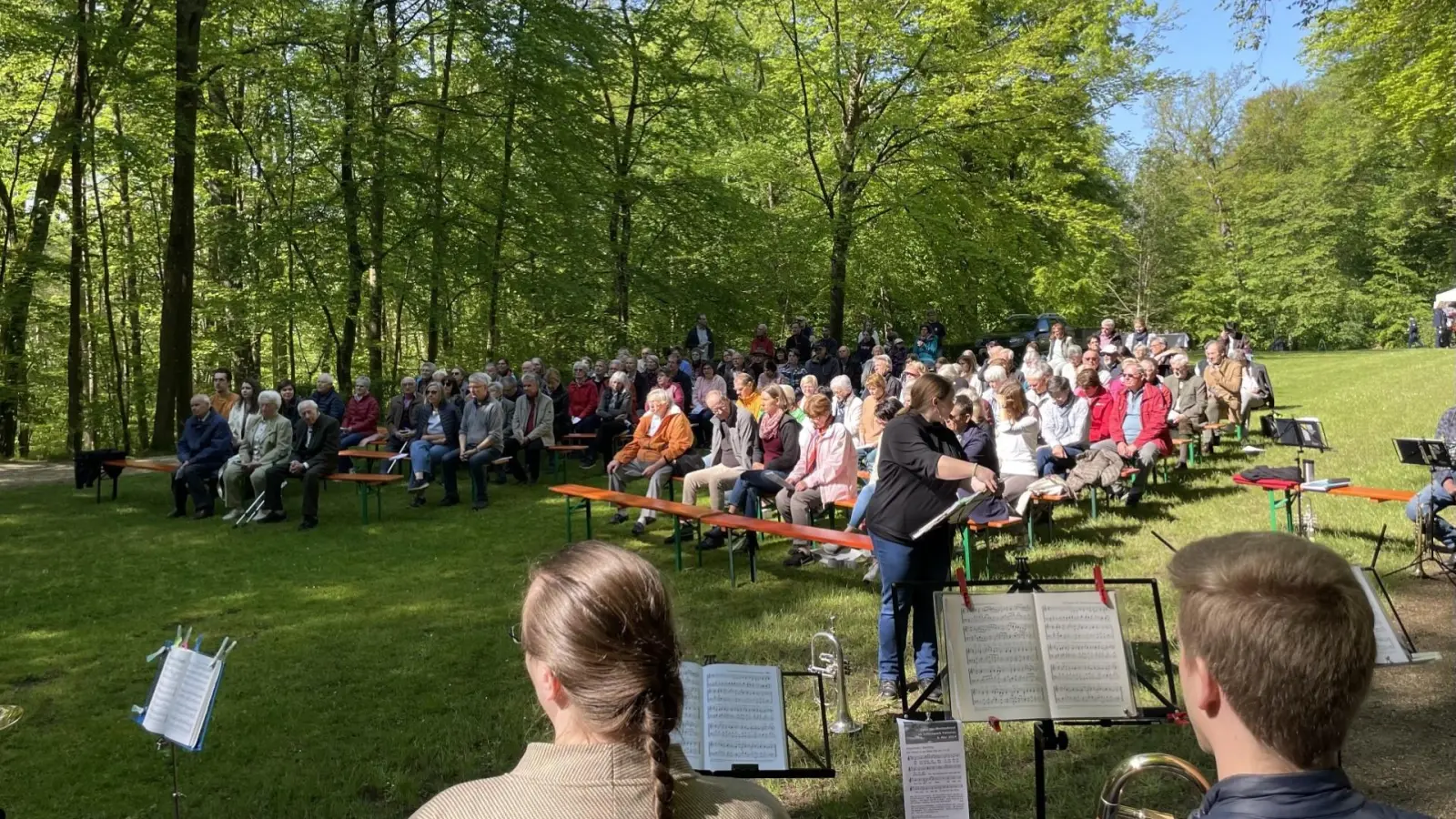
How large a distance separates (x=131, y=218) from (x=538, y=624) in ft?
82.2

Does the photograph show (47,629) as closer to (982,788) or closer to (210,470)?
(210,470)

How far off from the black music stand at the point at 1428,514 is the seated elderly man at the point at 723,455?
5071 mm

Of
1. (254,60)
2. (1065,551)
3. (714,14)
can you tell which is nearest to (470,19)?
(254,60)

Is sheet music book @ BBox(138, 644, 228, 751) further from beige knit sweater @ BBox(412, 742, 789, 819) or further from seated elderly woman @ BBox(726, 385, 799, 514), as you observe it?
seated elderly woman @ BBox(726, 385, 799, 514)

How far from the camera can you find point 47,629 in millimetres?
6312

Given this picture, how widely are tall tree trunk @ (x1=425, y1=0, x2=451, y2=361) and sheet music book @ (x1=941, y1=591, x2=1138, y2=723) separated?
1472 centimetres

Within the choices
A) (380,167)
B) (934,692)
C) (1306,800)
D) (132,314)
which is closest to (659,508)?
(934,692)

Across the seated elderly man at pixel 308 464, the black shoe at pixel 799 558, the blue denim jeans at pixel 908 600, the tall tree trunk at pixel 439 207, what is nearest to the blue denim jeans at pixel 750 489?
the black shoe at pixel 799 558

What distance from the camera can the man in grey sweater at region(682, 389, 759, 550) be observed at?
29.0 feet

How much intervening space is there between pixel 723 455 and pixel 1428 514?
569 cm

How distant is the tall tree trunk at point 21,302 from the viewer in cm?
1666

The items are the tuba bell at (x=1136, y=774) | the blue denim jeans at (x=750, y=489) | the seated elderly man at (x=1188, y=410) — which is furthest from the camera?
the seated elderly man at (x=1188, y=410)

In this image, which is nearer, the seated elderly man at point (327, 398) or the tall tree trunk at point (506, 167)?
the seated elderly man at point (327, 398)

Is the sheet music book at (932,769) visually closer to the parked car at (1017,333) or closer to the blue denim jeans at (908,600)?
the blue denim jeans at (908,600)
